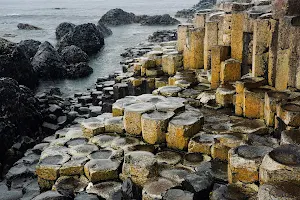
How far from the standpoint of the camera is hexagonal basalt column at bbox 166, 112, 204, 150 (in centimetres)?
603

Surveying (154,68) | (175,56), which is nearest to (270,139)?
(175,56)

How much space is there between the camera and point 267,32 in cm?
665

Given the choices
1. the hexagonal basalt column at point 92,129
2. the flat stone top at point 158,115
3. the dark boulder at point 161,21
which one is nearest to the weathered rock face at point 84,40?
the dark boulder at point 161,21

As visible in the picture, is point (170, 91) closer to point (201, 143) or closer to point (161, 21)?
point (201, 143)

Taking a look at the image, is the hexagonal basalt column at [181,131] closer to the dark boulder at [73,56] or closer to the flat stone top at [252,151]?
the flat stone top at [252,151]

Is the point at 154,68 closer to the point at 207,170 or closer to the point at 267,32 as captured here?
the point at 267,32

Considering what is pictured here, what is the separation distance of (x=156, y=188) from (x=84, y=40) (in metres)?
21.4

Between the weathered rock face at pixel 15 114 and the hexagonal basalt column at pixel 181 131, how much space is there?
495 cm

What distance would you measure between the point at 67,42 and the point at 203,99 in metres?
18.6

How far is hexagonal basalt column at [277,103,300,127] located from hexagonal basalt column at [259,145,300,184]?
105cm

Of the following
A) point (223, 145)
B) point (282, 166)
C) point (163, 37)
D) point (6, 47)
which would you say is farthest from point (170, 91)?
point (163, 37)

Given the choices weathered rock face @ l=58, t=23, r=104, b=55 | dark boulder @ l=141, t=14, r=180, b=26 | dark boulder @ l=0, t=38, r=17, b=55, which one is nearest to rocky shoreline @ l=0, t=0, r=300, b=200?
dark boulder @ l=0, t=38, r=17, b=55

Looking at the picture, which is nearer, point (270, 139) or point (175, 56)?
point (270, 139)

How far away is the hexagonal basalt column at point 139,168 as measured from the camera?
5211 mm
